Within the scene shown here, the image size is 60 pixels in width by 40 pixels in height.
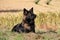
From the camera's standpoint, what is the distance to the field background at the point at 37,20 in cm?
849

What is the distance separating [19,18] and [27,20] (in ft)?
18.6

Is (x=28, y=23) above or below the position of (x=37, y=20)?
above

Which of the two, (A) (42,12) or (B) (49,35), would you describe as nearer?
(B) (49,35)

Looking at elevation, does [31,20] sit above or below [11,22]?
above

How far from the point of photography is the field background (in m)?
8.49

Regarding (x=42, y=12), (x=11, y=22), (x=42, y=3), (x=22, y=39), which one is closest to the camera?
(x=22, y=39)

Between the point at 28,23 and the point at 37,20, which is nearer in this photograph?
the point at 28,23

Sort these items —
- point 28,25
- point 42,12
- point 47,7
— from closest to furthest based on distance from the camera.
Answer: point 28,25 < point 42,12 < point 47,7

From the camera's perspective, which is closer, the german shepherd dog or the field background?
the field background

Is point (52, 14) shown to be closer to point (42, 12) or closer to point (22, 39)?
point (42, 12)

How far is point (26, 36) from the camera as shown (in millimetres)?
8477

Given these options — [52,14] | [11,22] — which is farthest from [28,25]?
[52,14]

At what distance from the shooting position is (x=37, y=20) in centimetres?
1670

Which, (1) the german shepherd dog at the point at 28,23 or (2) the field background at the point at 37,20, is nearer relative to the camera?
(2) the field background at the point at 37,20
